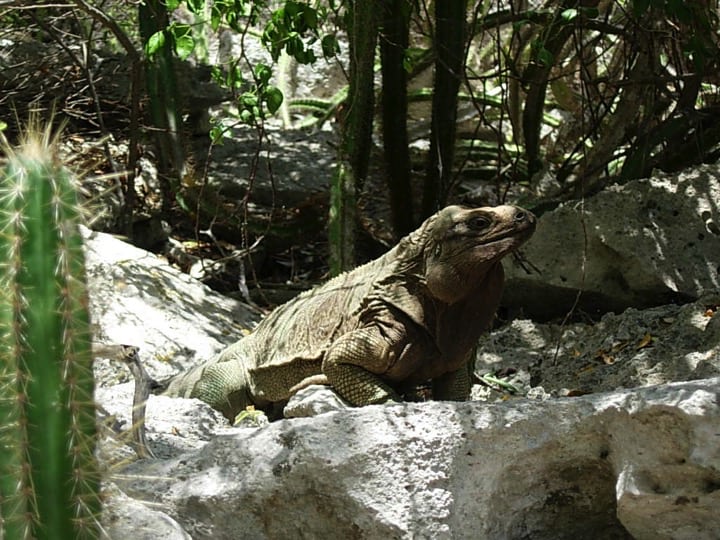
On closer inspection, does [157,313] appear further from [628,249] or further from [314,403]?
[628,249]

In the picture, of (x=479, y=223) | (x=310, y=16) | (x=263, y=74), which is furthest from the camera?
(x=263, y=74)

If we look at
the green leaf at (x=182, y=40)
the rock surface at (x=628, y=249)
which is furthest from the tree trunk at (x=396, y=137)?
the green leaf at (x=182, y=40)

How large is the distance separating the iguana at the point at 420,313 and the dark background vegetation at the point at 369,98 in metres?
1.69

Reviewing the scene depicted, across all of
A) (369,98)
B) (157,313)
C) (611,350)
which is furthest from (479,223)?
(157,313)

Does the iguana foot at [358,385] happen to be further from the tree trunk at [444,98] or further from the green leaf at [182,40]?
the tree trunk at [444,98]

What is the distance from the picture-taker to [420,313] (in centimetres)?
602

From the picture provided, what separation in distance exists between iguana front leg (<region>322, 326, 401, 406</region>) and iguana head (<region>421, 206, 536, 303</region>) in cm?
40

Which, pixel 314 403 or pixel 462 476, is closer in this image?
pixel 462 476

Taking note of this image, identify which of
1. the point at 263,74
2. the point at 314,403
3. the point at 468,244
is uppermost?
the point at 263,74

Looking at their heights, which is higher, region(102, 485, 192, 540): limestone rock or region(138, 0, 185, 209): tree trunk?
region(138, 0, 185, 209): tree trunk

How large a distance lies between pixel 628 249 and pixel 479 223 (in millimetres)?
2093

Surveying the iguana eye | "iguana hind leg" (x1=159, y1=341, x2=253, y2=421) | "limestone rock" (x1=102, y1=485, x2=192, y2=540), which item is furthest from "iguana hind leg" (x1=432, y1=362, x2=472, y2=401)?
"limestone rock" (x1=102, y1=485, x2=192, y2=540)

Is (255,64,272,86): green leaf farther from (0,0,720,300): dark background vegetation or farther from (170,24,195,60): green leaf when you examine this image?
(170,24,195,60): green leaf

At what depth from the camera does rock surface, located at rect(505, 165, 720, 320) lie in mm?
7469
